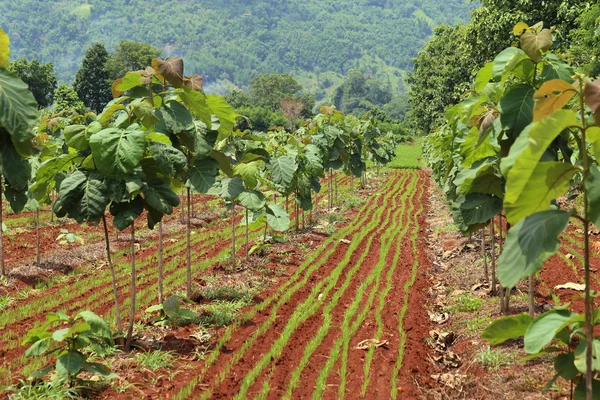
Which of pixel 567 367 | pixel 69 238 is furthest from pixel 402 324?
pixel 69 238

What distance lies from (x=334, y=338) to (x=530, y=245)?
477cm

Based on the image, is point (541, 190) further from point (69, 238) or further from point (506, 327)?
point (69, 238)

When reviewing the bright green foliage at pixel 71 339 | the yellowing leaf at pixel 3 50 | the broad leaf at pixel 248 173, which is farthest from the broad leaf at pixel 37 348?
the broad leaf at pixel 248 173

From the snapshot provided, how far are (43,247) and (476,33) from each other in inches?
633

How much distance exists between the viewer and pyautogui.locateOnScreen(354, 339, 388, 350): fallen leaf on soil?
20.4 ft

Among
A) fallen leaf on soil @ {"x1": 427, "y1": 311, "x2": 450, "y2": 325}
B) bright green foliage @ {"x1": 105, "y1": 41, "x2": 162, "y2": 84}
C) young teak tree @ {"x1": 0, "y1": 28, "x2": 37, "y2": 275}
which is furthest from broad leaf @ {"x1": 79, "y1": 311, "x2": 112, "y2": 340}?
bright green foliage @ {"x1": 105, "y1": 41, "x2": 162, "y2": 84}

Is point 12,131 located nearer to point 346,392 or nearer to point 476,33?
point 346,392

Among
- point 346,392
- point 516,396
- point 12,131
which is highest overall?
point 12,131

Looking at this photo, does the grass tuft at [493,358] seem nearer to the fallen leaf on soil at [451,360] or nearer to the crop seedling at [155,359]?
the fallen leaf on soil at [451,360]

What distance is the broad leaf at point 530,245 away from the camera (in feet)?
6.88

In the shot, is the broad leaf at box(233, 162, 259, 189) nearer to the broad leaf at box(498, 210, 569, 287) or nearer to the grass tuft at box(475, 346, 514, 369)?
the grass tuft at box(475, 346, 514, 369)

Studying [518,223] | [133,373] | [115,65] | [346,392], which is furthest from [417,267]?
[115,65]

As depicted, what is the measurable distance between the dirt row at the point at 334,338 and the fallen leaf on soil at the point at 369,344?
37 millimetres

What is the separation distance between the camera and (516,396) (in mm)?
4371
